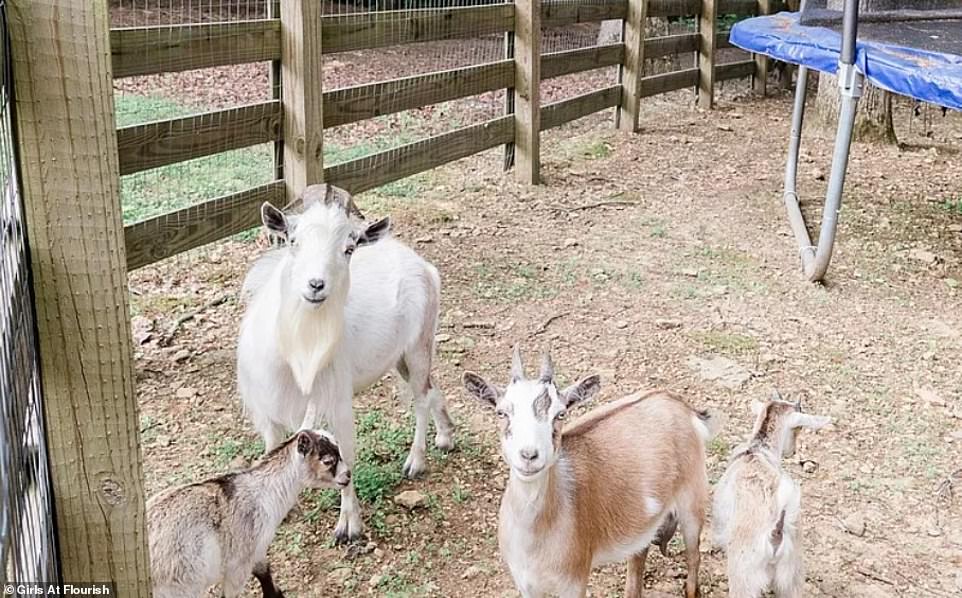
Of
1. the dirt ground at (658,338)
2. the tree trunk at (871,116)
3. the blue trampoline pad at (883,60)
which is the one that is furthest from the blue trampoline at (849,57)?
the tree trunk at (871,116)

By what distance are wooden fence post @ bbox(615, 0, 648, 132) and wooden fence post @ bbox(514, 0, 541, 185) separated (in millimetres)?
1970

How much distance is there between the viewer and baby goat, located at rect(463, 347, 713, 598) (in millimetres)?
2686

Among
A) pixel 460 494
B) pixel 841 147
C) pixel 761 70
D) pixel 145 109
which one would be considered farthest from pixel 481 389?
pixel 761 70

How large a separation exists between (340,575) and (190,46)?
8.94 feet

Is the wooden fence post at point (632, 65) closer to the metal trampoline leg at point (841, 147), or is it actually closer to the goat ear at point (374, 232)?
the metal trampoline leg at point (841, 147)

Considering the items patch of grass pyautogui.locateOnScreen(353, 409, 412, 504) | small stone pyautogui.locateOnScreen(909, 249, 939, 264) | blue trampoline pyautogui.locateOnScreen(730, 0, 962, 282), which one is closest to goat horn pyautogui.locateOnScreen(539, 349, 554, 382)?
patch of grass pyautogui.locateOnScreen(353, 409, 412, 504)

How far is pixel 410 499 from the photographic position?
145 inches

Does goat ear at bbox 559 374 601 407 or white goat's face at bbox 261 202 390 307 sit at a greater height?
white goat's face at bbox 261 202 390 307

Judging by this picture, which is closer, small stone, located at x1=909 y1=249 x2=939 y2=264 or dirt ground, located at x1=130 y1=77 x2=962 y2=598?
dirt ground, located at x1=130 y1=77 x2=962 y2=598

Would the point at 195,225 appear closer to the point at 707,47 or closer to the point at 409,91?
the point at 409,91

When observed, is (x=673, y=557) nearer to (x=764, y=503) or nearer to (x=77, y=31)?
(x=764, y=503)

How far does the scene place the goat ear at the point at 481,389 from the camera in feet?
9.21

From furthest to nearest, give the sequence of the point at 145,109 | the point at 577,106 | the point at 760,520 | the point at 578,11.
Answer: the point at 577,106 < the point at 145,109 < the point at 578,11 < the point at 760,520

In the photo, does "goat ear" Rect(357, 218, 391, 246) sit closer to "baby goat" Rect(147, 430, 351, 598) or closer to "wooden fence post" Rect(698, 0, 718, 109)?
"baby goat" Rect(147, 430, 351, 598)
